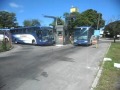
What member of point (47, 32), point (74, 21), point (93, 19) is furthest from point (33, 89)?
point (93, 19)

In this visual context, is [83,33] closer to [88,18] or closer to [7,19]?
[88,18]

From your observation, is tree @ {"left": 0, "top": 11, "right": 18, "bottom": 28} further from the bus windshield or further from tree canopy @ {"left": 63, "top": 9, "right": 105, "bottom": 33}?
the bus windshield

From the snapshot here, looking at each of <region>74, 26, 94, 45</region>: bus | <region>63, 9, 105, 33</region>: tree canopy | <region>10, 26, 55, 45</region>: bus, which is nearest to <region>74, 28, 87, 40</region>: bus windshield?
<region>74, 26, 94, 45</region>: bus

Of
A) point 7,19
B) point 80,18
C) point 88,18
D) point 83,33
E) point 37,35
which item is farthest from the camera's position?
point 7,19

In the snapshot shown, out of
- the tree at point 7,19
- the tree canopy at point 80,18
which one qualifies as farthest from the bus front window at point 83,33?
the tree at point 7,19

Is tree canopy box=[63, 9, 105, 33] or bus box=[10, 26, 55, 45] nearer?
bus box=[10, 26, 55, 45]

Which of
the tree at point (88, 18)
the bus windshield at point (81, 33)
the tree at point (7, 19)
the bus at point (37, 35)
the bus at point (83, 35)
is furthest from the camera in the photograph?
the tree at point (7, 19)

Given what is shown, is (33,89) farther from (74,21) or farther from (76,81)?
(74,21)

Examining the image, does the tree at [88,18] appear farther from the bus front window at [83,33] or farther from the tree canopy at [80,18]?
the bus front window at [83,33]

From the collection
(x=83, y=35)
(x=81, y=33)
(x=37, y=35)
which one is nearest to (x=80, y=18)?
(x=81, y=33)

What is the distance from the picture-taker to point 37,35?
33594mm

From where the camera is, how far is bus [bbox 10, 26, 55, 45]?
33406 millimetres

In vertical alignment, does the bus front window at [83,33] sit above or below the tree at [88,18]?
below

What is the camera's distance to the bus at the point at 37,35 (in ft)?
110
